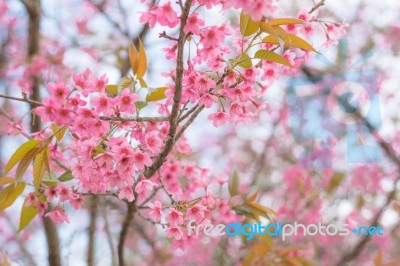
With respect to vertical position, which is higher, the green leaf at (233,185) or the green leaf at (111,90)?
the green leaf at (111,90)

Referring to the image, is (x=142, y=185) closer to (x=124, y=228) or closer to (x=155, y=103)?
(x=155, y=103)

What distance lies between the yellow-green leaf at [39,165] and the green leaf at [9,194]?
181 mm

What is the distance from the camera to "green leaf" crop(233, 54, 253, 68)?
1.29 metres

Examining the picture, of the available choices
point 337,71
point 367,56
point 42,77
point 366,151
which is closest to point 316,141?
point 366,151

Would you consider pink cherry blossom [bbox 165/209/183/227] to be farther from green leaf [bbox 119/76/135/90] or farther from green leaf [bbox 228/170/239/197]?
green leaf [bbox 228/170/239/197]

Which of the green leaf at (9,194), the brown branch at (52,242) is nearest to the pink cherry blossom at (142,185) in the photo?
the green leaf at (9,194)

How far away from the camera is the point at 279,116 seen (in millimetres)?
4672

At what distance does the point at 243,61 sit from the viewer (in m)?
1.31

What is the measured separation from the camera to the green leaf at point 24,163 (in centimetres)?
127

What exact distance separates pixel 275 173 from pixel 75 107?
11.3 ft

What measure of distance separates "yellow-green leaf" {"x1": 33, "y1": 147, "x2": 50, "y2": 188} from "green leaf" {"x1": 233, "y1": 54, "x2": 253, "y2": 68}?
573mm

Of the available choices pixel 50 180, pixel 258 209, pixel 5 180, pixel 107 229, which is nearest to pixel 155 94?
pixel 50 180

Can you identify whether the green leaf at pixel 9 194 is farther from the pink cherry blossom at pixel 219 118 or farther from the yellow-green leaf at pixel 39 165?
the pink cherry blossom at pixel 219 118

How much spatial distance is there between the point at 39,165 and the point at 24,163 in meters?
0.06
